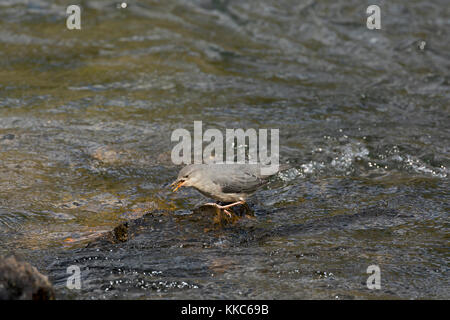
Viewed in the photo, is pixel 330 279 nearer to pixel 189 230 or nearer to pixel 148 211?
pixel 189 230

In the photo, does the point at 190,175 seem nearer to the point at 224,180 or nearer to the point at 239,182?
the point at 224,180

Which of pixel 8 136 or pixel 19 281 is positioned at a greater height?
pixel 8 136

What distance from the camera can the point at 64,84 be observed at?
9.41m

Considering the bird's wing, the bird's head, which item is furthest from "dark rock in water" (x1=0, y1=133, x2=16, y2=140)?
the bird's wing

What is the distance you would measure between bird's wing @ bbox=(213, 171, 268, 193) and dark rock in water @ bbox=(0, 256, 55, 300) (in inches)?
91.2

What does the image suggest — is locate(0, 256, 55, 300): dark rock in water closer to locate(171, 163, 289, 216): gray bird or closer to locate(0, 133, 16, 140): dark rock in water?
locate(171, 163, 289, 216): gray bird

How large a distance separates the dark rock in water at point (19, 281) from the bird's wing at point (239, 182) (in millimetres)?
2317

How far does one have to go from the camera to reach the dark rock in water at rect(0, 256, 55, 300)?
11.3ft

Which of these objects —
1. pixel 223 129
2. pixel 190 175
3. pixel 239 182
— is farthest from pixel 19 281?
pixel 223 129

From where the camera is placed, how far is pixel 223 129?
8117mm

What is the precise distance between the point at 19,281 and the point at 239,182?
2.60m
